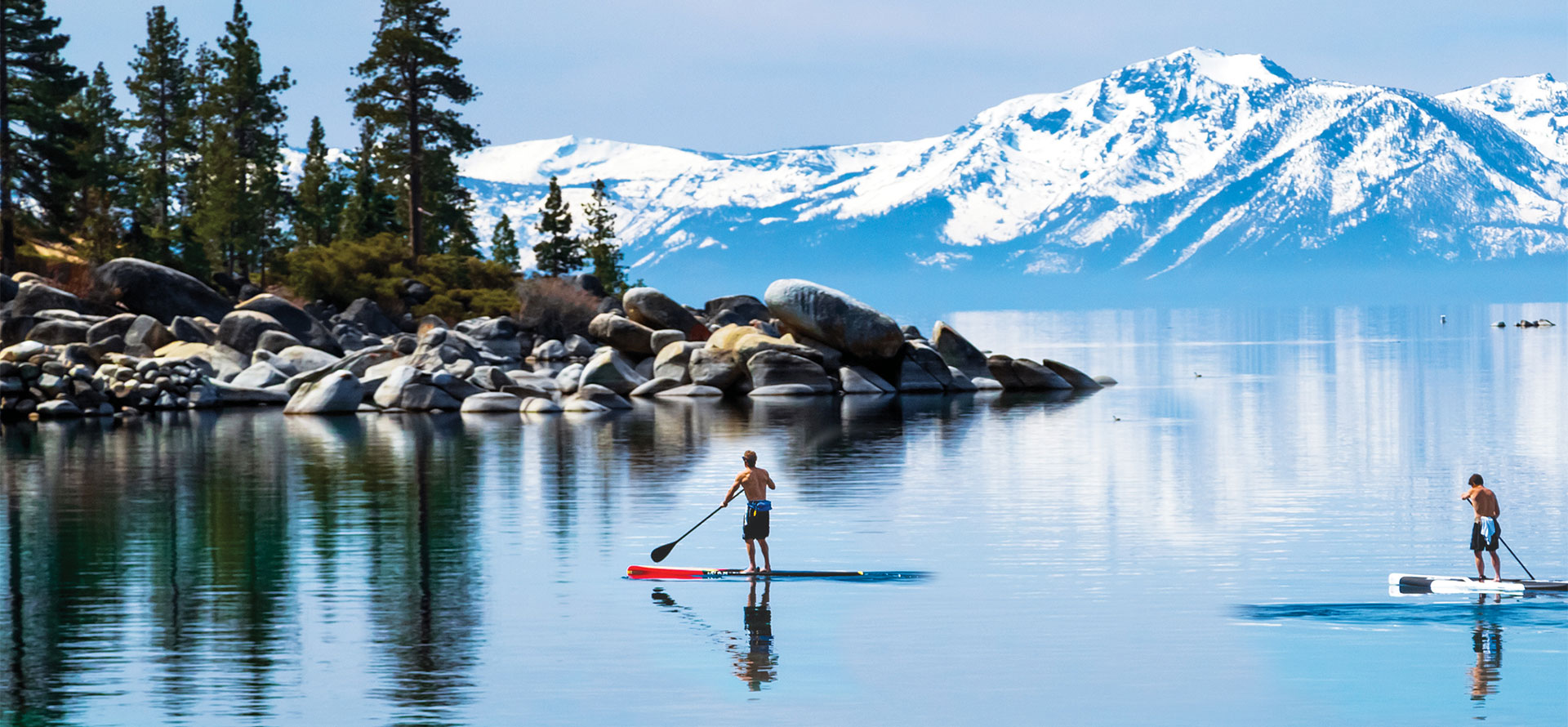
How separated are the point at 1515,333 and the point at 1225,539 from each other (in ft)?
409

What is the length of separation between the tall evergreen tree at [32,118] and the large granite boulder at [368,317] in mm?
11525

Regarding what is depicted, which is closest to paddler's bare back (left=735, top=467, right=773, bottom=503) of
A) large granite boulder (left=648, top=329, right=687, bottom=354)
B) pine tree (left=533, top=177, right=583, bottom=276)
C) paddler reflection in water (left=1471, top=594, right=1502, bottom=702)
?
paddler reflection in water (left=1471, top=594, right=1502, bottom=702)

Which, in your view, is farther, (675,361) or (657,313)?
(657,313)

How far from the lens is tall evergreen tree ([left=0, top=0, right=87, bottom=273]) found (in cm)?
6412

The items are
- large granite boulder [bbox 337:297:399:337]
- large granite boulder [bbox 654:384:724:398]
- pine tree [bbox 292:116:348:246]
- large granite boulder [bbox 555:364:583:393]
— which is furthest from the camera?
pine tree [bbox 292:116:348:246]

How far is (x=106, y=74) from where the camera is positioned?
97.6m

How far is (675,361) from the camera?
192 ft

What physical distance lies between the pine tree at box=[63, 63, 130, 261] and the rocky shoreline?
7.95 meters

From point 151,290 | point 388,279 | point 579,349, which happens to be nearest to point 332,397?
point 151,290

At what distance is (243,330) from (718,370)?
16084 mm

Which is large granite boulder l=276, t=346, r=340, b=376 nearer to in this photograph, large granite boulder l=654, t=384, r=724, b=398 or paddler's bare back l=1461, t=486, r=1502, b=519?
large granite boulder l=654, t=384, r=724, b=398

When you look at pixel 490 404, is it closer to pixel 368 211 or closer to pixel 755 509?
pixel 755 509

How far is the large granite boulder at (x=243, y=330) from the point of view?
5869cm

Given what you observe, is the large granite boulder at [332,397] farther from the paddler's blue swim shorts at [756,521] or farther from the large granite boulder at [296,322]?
the paddler's blue swim shorts at [756,521]
